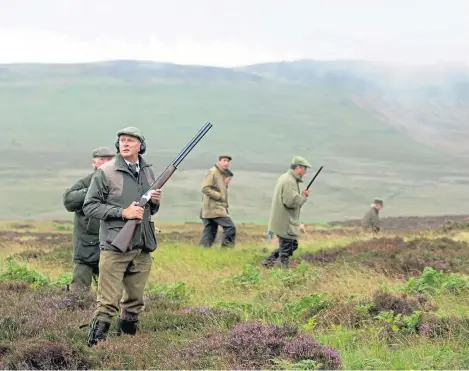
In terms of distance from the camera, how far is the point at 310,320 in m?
9.05

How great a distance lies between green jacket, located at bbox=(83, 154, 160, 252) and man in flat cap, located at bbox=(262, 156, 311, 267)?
289 inches

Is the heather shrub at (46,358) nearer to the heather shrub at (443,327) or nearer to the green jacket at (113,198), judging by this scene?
the green jacket at (113,198)

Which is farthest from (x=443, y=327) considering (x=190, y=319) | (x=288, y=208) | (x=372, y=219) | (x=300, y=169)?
(x=372, y=219)

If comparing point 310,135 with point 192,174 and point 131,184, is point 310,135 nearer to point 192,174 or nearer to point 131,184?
point 192,174

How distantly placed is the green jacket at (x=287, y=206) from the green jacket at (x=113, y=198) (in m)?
7.34

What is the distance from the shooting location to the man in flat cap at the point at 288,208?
15453 mm

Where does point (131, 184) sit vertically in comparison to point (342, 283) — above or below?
above

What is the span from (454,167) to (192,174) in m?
61.1

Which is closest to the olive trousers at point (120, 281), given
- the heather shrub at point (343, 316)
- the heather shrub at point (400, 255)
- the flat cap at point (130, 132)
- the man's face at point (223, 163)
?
the flat cap at point (130, 132)

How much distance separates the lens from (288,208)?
51.5 feet

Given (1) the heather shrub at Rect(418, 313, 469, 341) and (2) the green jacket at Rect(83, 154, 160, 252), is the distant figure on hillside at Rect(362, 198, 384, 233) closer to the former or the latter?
(1) the heather shrub at Rect(418, 313, 469, 341)

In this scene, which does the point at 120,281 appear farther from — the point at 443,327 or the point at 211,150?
the point at 211,150

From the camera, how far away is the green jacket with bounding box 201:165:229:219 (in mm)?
18359

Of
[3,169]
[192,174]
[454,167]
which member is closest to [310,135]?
[454,167]
